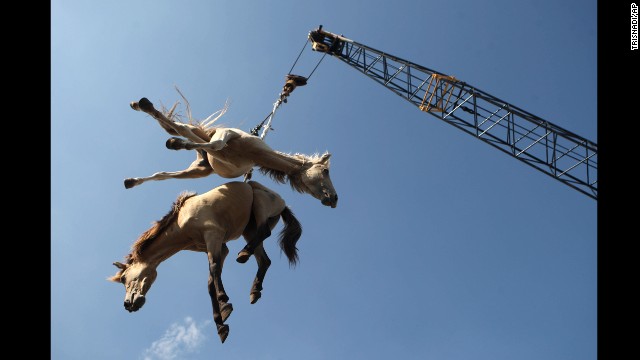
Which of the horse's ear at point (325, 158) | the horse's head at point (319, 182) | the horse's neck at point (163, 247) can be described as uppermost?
the horse's ear at point (325, 158)

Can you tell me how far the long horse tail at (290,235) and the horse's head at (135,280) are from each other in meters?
1.25

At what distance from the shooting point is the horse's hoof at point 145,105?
6.13m

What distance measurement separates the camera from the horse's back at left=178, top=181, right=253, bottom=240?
659cm

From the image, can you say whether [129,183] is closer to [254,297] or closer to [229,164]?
[229,164]

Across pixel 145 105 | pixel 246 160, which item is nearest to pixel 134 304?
pixel 246 160

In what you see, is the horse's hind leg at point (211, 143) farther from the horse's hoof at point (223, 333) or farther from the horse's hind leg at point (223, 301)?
the horse's hoof at point (223, 333)

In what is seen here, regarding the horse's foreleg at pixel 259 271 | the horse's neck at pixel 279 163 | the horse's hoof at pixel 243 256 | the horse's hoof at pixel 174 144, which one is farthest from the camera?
the horse's neck at pixel 279 163

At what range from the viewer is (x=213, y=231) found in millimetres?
6512

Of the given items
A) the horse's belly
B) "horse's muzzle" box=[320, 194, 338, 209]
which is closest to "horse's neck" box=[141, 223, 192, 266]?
the horse's belly

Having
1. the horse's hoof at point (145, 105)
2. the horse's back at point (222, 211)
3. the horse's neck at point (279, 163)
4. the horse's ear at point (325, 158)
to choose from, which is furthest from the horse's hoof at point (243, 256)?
the horse's hoof at point (145, 105)
